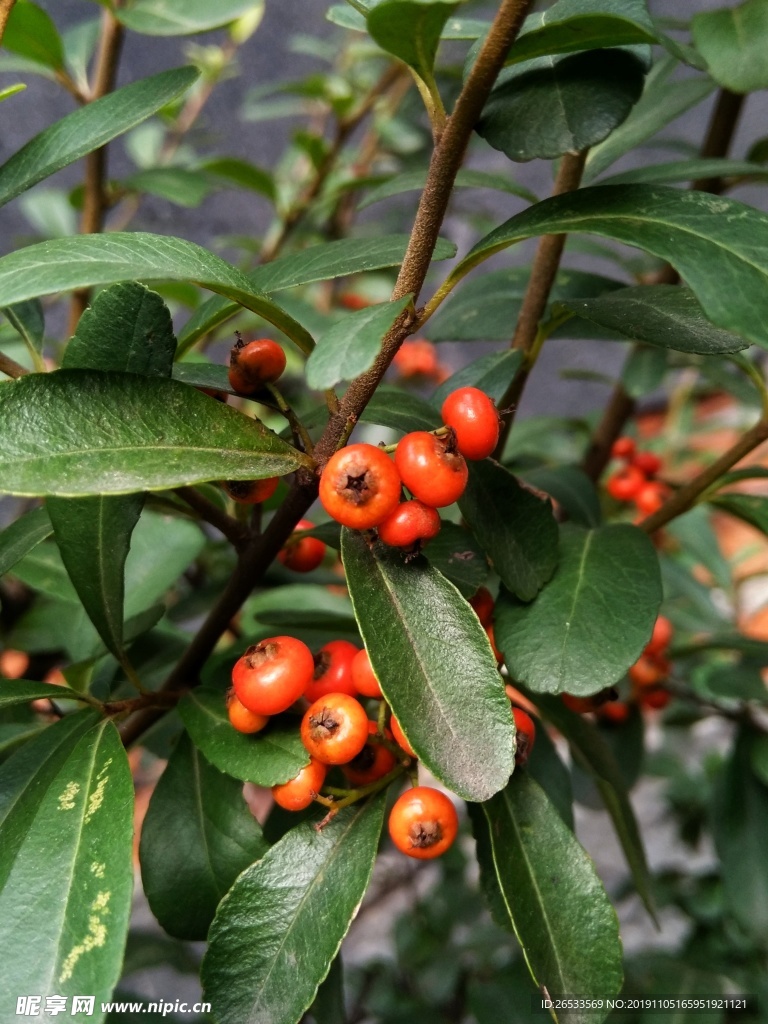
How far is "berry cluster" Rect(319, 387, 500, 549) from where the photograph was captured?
46 centimetres

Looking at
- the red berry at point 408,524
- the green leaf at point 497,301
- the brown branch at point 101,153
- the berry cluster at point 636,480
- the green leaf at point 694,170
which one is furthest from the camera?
the berry cluster at point 636,480

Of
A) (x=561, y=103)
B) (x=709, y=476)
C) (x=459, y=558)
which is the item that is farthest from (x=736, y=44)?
(x=459, y=558)

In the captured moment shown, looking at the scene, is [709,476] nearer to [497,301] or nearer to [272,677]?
[497,301]

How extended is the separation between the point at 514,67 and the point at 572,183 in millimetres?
172

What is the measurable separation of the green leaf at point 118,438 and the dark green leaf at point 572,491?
1.51 feet

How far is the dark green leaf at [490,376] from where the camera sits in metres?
0.68

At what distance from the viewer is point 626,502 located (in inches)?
52.3

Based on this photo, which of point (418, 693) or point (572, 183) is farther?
point (572, 183)

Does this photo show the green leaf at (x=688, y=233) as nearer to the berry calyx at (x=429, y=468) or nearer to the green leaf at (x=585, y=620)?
the berry calyx at (x=429, y=468)

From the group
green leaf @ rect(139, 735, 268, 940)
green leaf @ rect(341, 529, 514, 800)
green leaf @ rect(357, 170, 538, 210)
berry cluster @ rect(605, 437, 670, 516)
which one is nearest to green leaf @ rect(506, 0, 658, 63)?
green leaf @ rect(357, 170, 538, 210)

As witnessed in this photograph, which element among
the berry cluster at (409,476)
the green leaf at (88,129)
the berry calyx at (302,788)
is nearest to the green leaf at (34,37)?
the green leaf at (88,129)

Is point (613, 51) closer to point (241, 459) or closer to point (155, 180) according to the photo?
point (241, 459)

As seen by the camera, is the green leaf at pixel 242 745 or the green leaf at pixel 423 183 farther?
the green leaf at pixel 423 183

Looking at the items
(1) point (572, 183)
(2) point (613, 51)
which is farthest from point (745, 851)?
(2) point (613, 51)
